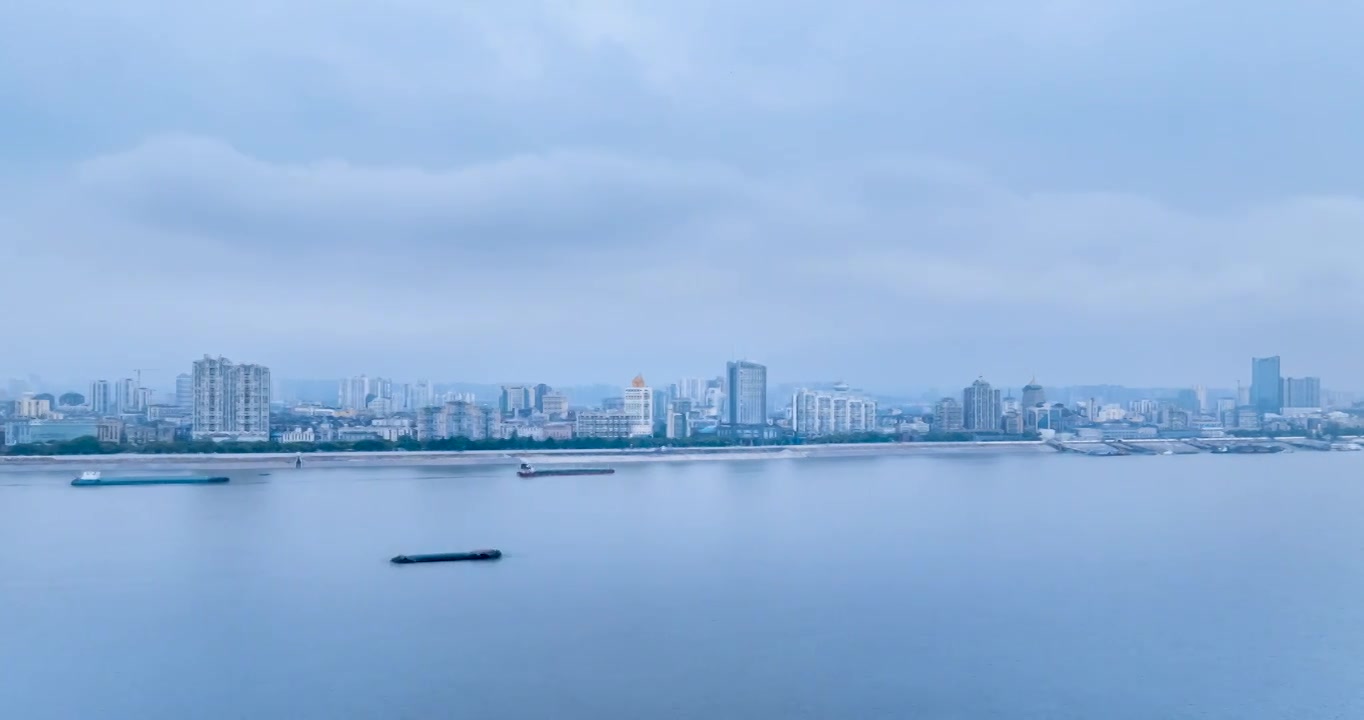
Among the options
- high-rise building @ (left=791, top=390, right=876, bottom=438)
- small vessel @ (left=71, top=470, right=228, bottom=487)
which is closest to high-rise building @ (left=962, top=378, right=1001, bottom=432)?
high-rise building @ (left=791, top=390, right=876, bottom=438)

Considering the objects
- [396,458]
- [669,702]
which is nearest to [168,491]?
[396,458]

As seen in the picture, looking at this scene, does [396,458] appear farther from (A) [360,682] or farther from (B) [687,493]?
(A) [360,682]

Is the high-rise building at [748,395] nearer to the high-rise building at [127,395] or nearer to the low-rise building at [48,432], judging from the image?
the low-rise building at [48,432]

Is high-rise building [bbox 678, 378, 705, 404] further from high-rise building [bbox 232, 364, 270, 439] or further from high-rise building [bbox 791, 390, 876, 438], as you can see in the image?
high-rise building [bbox 232, 364, 270, 439]

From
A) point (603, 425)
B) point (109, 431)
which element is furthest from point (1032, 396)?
point (109, 431)

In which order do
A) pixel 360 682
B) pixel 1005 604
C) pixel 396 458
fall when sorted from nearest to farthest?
pixel 360 682 < pixel 1005 604 < pixel 396 458

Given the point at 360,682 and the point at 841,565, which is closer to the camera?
the point at 360,682

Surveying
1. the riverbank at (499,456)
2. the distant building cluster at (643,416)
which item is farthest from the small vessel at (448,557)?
the distant building cluster at (643,416)
